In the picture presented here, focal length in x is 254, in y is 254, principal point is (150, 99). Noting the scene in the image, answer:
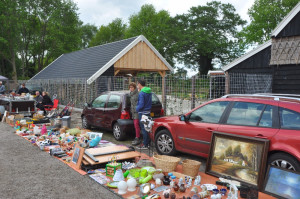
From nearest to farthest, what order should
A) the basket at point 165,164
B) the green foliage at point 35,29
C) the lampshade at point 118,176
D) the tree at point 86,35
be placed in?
the lampshade at point 118,176 < the basket at point 165,164 < the green foliage at point 35,29 < the tree at point 86,35

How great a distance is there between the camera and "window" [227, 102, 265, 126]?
15.6 ft

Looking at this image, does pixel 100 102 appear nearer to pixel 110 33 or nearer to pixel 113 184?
pixel 113 184

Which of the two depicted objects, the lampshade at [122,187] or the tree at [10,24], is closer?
the lampshade at [122,187]

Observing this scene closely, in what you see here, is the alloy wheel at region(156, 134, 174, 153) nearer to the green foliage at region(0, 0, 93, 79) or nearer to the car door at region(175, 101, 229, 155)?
the car door at region(175, 101, 229, 155)

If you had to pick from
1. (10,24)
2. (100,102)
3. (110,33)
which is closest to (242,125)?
(100,102)

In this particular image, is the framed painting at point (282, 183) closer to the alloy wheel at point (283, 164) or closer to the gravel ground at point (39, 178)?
the alloy wheel at point (283, 164)

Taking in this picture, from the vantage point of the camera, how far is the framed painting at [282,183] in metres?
3.81

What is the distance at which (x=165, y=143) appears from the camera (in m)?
6.56

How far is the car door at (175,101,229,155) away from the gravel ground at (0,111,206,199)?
1.88 ft

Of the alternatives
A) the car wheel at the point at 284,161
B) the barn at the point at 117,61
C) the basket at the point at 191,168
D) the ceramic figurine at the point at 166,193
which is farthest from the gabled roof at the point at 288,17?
the ceramic figurine at the point at 166,193

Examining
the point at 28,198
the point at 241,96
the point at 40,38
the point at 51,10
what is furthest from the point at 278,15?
the point at 28,198

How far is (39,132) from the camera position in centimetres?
909

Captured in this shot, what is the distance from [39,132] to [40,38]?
3347 centimetres

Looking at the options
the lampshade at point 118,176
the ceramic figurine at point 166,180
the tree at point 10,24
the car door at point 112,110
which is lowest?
the ceramic figurine at point 166,180
